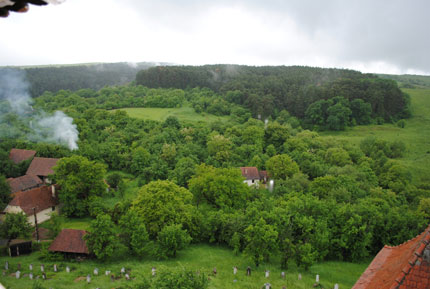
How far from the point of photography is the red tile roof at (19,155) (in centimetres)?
4291

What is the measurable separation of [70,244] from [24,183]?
17.4 m

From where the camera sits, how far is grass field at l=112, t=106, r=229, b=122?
2656 inches

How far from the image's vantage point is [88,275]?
20047mm

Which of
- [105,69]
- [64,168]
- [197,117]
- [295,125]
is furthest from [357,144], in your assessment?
[105,69]

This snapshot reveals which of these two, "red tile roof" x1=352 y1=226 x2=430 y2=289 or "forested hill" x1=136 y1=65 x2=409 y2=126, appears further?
"forested hill" x1=136 y1=65 x2=409 y2=126

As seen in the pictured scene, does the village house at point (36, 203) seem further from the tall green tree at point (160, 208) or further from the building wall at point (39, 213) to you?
the tall green tree at point (160, 208)

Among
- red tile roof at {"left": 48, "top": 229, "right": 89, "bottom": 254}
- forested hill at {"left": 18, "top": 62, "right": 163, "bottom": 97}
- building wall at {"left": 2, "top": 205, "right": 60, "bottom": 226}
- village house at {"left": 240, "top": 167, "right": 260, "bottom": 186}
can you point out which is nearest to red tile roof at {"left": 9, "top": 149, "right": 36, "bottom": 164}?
building wall at {"left": 2, "top": 205, "right": 60, "bottom": 226}

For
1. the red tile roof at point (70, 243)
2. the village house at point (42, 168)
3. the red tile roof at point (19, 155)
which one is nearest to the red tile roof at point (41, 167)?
the village house at point (42, 168)

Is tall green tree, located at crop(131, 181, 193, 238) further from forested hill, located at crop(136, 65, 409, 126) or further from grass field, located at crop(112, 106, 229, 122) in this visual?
forested hill, located at crop(136, 65, 409, 126)

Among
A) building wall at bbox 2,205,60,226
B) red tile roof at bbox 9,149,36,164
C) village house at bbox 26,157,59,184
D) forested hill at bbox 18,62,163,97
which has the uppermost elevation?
forested hill at bbox 18,62,163,97

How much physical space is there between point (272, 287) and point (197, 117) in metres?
53.2

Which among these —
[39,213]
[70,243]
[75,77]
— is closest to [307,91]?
[39,213]

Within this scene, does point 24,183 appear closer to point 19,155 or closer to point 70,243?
point 19,155

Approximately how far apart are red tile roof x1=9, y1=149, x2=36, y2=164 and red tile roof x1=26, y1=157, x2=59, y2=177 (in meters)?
2.23
